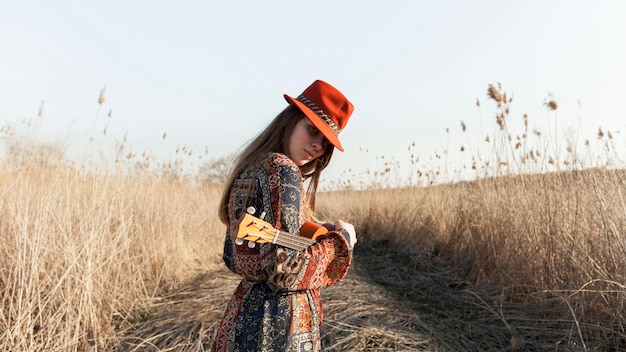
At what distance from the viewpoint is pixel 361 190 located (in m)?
9.77

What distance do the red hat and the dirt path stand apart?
178 centimetres

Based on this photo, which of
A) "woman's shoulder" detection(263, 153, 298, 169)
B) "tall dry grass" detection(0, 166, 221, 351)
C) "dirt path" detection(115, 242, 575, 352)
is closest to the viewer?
"woman's shoulder" detection(263, 153, 298, 169)

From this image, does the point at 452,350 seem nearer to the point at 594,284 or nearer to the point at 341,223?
the point at 594,284

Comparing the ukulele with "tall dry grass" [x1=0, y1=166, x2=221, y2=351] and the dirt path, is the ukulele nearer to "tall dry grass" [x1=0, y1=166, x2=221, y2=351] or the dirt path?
the dirt path

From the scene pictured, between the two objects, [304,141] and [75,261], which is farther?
[75,261]

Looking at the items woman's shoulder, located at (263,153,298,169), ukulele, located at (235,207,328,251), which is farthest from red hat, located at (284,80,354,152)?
ukulele, located at (235,207,328,251)

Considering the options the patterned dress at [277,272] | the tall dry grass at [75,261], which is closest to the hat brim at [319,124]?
the patterned dress at [277,272]

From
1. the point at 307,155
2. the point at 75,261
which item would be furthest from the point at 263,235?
the point at 75,261

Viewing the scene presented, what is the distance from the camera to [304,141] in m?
1.42

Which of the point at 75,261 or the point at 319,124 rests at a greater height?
the point at 319,124

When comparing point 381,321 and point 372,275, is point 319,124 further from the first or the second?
point 372,275

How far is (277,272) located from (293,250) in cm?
7

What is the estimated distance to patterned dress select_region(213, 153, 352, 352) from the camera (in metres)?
1.20

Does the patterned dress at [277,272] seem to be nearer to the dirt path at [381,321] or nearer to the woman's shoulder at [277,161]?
the woman's shoulder at [277,161]
